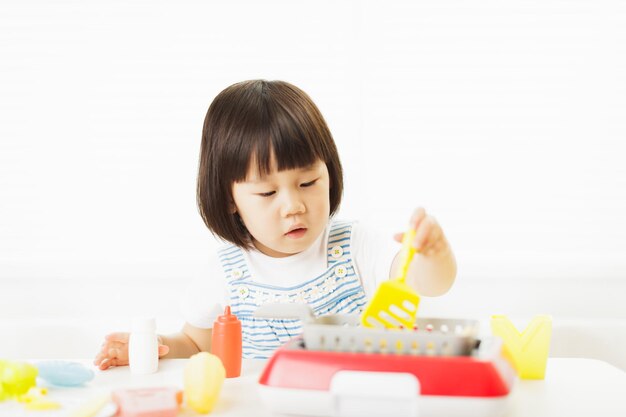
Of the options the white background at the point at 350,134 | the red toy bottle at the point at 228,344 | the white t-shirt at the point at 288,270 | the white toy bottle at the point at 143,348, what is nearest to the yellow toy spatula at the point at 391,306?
the red toy bottle at the point at 228,344

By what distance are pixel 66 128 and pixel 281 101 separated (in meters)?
0.90

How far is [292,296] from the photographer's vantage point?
1333mm

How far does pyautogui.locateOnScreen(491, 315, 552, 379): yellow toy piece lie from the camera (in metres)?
0.93

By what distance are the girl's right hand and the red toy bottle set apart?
12cm

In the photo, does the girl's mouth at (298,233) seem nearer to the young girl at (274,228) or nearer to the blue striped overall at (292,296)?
the young girl at (274,228)

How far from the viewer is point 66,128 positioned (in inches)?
76.1

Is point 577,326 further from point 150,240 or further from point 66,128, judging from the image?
point 66,128

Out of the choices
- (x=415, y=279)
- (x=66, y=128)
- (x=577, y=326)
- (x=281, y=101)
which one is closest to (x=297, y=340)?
(x=415, y=279)

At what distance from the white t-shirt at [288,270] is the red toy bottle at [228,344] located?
0.36m

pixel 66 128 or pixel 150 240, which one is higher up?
pixel 66 128

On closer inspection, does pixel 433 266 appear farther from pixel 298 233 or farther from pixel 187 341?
pixel 187 341

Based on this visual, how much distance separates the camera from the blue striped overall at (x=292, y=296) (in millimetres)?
1336

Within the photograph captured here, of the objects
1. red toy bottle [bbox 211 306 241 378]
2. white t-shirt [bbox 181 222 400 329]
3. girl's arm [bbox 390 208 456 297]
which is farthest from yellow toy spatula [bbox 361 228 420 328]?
white t-shirt [bbox 181 222 400 329]

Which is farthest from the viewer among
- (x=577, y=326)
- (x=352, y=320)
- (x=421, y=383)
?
(x=577, y=326)
